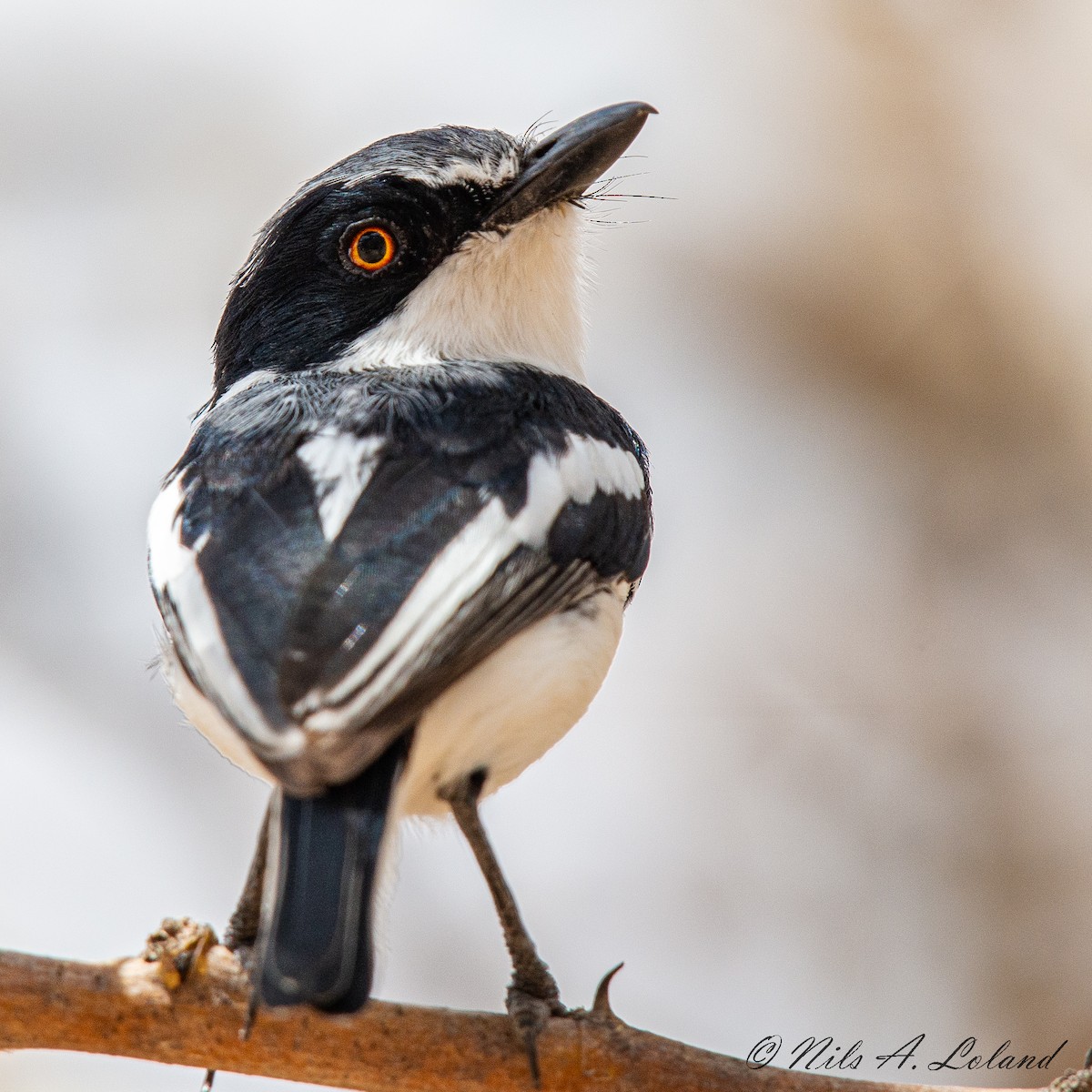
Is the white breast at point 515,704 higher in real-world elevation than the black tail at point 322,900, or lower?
higher

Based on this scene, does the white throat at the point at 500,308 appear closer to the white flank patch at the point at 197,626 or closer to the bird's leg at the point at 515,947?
the white flank patch at the point at 197,626

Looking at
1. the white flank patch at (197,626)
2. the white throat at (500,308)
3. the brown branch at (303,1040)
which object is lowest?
the brown branch at (303,1040)

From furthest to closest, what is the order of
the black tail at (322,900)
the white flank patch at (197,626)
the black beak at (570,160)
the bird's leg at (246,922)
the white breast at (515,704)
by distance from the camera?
the black beak at (570,160) → the bird's leg at (246,922) → the white breast at (515,704) → the white flank patch at (197,626) → the black tail at (322,900)

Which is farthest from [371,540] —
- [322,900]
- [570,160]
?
[570,160]

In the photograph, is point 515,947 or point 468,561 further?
point 515,947

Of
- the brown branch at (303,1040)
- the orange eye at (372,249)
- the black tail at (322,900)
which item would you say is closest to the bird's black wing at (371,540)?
the black tail at (322,900)

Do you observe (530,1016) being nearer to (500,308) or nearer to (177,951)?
(177,951)

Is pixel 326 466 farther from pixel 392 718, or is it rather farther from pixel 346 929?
pixel 346 929
